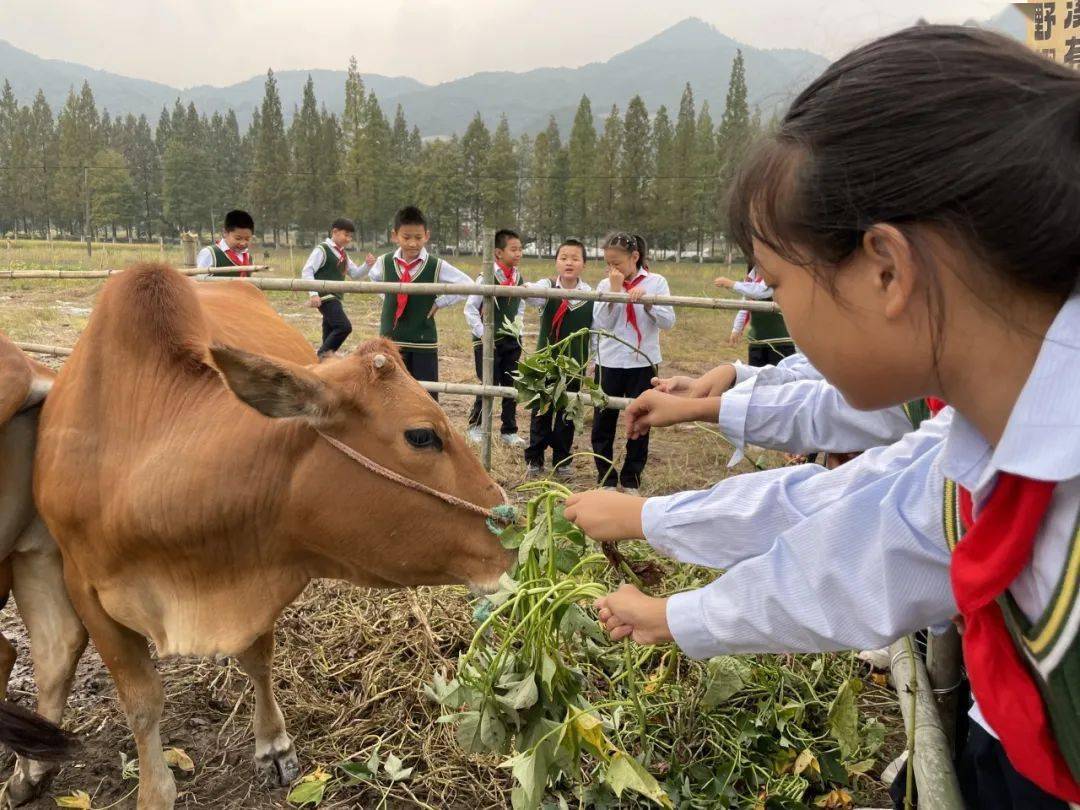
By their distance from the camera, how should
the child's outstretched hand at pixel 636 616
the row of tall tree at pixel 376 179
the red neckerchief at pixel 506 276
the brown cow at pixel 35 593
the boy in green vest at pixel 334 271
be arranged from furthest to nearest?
the row of tall tree at pixel 376 179 < the boy in green vest at pixel 334 271 < the red neckerchief at pixel 506 276 < the brown cow at pixel 35 593 < the child's outstretched hand at pixel 636 616

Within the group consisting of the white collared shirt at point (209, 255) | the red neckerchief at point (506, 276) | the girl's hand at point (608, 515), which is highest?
the white collared shirt at point (209, 255)

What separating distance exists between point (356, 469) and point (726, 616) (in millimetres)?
1207

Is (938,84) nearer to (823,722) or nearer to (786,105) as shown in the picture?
(786,105)

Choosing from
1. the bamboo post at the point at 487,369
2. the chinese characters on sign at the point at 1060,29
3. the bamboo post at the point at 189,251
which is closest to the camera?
the bamboo post at the point at 487,369

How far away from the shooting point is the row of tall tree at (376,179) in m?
49.8

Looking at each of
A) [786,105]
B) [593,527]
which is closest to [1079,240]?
[786,105]

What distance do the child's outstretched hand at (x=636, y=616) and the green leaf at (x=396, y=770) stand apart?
1.63 metres

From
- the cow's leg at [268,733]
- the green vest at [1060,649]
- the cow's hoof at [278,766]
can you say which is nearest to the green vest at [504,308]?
the cow's leg at [268,733]

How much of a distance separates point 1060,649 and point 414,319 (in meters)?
6.79

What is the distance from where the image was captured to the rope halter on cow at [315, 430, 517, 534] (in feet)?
7.19

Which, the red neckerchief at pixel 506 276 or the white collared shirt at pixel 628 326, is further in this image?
the red neckerchief at pixel 506 276

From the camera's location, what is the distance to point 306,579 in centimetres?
242

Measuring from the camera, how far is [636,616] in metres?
1.49

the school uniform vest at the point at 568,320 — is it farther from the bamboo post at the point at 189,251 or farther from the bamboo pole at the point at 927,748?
the bamboo pole at the point at 927,748
